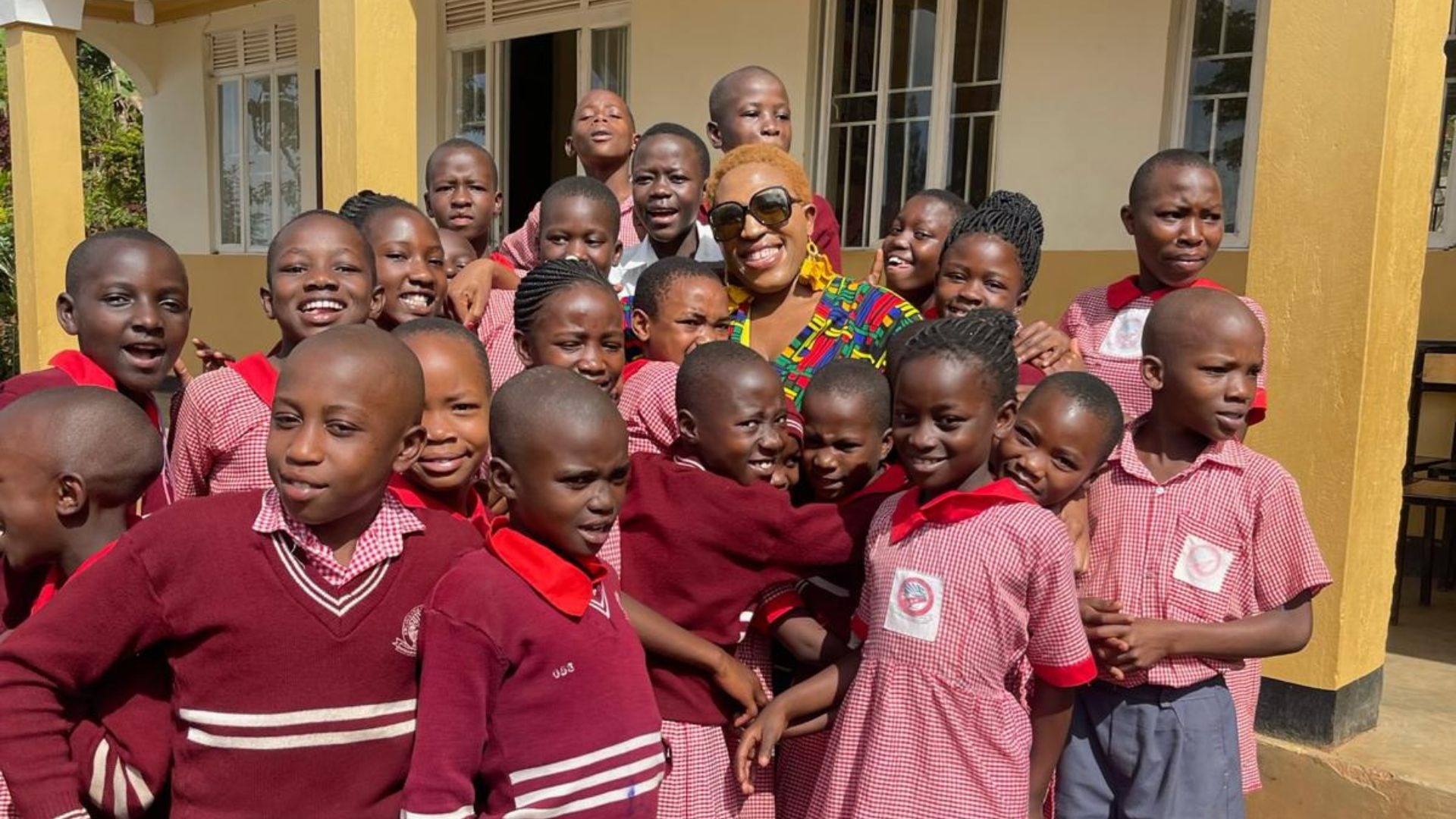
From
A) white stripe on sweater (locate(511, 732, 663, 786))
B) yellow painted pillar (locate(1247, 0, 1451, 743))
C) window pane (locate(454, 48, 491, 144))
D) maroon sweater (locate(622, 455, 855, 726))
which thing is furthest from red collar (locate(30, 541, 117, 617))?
window pane (locate(454, 48, 491, 144))

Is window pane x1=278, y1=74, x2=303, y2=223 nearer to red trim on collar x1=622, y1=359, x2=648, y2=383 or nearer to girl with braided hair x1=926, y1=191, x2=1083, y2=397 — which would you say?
red trim on collar x1=622, y1=359, x2=648, y2=383

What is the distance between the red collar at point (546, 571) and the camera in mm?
1686

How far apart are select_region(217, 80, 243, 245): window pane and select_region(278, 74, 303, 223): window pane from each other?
2.01 feet

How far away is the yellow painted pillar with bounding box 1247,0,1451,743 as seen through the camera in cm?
316

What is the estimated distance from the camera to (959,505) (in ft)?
6.52

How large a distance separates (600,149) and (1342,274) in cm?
236

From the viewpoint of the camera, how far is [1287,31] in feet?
10.7

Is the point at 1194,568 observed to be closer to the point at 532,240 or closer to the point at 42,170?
the point at 532,240

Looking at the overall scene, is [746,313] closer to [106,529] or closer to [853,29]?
[106,529]

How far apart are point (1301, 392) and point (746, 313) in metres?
1.71

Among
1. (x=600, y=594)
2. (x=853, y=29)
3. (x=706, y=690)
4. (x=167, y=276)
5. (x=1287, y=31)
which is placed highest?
(x=853, y=29)

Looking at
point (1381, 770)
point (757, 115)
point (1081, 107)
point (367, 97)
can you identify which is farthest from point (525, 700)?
point (1081, 107)

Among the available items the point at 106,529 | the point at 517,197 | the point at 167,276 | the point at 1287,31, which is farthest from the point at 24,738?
the point at 517,197

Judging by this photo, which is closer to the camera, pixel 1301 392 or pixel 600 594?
pixel 600 594
